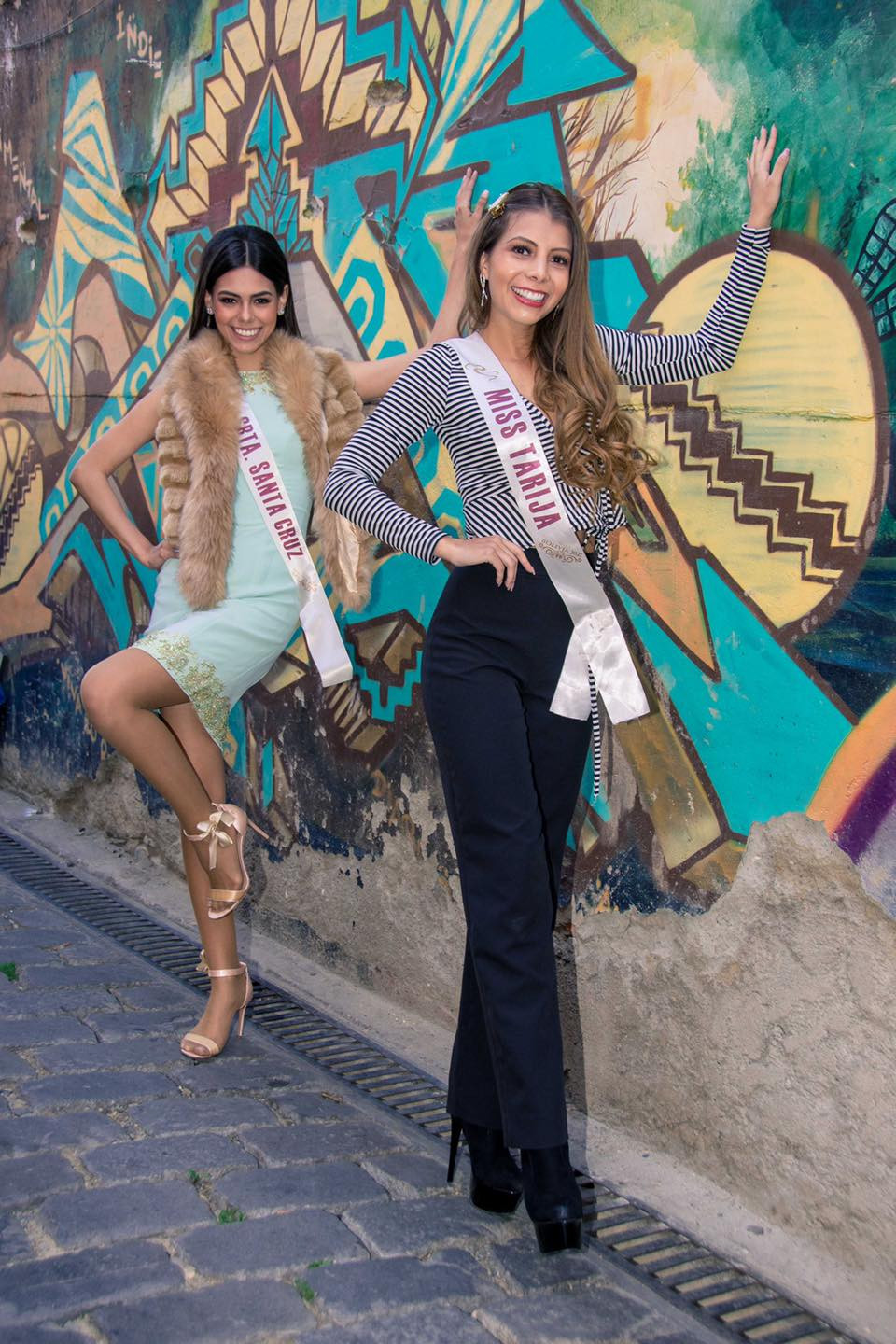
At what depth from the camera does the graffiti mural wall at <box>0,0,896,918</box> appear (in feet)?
8.95

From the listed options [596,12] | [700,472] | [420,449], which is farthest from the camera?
[420,449]

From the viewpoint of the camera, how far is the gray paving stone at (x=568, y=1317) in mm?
2377

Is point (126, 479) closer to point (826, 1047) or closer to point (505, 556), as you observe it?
point (505, 556)

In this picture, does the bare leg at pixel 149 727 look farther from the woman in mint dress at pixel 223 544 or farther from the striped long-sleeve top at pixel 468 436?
the striped long-sleeve top at pixel 468 436

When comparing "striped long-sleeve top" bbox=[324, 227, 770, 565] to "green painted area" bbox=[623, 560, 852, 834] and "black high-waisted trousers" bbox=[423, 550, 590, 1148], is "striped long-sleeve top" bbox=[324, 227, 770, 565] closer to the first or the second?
"black high-waisted trousers" bbox=[423, 550, 590, 1148]

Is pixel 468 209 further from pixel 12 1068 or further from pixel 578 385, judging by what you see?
pixel 12 1068

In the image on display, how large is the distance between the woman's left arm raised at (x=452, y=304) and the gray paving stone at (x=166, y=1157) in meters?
1.81

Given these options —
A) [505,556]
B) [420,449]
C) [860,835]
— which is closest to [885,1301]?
[860,835]

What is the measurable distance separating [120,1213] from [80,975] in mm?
1648

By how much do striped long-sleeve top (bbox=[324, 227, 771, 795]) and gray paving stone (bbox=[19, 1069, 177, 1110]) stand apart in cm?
141

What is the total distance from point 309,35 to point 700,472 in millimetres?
2425

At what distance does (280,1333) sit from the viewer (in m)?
2.32

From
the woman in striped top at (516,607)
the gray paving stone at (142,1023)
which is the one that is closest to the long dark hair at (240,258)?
the woman in striped top at (516,607)

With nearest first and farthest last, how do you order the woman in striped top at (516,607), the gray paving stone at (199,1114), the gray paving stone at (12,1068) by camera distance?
1. the woman in striped top at (516,607)
2. the gray paving stone at (199,1114)
3. the gray paving stone at (12,1068)
